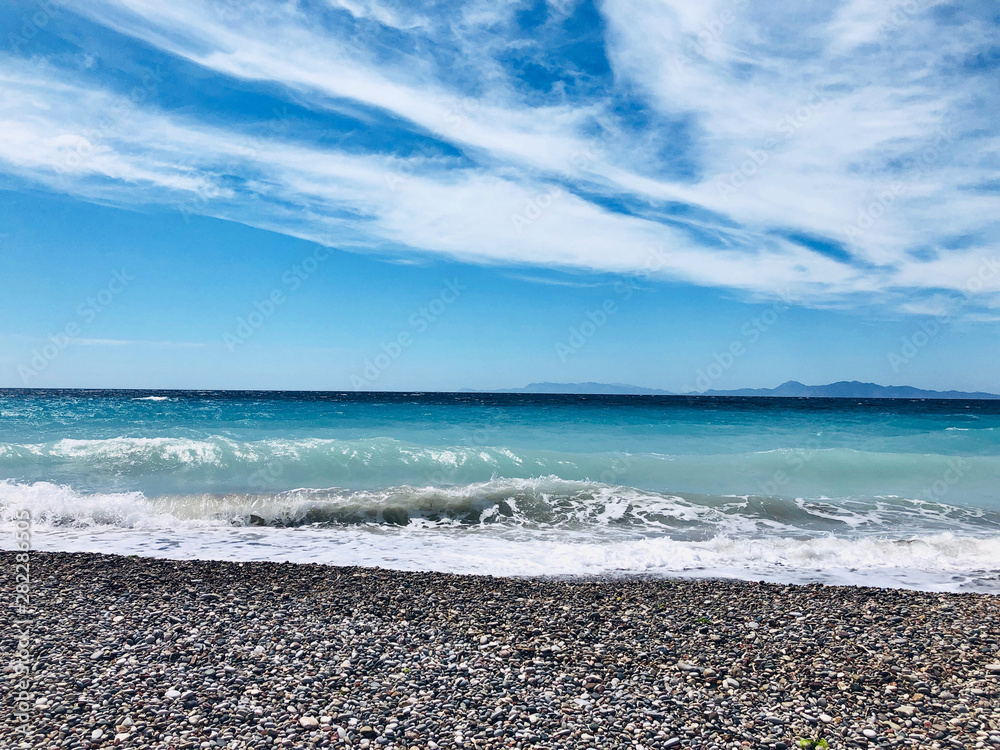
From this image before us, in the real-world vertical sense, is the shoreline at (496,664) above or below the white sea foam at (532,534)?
above

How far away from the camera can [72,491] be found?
1397 cm

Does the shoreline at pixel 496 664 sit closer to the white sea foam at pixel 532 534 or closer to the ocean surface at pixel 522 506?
the white sea foam at pixel 532 534

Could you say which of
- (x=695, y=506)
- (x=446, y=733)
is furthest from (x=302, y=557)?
(x=695, y=506)

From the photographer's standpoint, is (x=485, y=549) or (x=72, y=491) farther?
(x=72, y=491)

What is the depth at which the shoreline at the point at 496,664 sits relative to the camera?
4.24 m

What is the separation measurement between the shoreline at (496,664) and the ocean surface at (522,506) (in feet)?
6.55

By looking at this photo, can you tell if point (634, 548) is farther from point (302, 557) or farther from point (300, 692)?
point (300, 692)

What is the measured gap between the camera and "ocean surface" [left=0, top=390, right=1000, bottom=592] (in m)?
9.76

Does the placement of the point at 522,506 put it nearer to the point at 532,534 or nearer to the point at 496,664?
the point at 532,534

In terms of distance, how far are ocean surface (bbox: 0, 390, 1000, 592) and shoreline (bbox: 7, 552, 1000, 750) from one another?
200 cm

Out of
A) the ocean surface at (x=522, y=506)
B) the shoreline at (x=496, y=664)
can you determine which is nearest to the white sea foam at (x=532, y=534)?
the ocean surface at (x=522, y=506)

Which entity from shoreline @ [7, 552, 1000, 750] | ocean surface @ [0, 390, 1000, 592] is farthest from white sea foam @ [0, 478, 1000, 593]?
shoreline @ [7, 552, 1000, 750]

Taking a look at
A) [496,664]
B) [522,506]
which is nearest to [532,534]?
[522,506]

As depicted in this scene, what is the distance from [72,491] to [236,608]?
34.4ft
